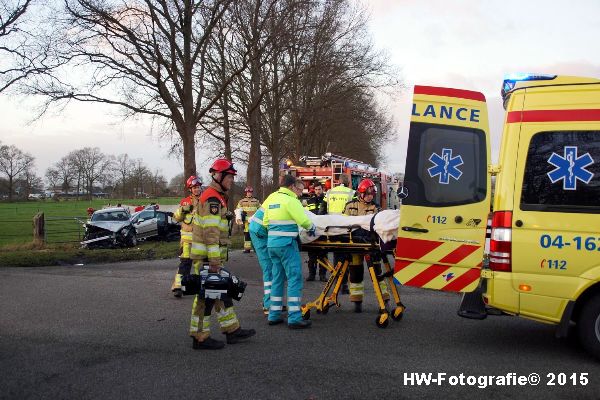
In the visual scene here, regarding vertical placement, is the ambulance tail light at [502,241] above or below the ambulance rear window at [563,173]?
below

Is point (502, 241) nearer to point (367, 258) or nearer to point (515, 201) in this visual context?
point (515, 201)

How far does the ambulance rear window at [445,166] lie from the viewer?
18.7 feet

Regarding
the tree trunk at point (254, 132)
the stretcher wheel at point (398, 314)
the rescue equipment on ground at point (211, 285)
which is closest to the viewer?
the rescue equipment on ground at point (211, 285)

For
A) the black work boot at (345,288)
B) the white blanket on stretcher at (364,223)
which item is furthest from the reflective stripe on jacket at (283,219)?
the black work boot at (345,288)

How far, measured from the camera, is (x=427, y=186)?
5.77m

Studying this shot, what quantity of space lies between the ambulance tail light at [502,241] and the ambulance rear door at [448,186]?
0.72 ft

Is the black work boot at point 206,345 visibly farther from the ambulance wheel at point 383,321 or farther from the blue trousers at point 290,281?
the ambulance wheel at point 383,321

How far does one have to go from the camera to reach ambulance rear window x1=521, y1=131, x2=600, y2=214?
5.32m

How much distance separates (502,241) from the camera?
5.43 meters

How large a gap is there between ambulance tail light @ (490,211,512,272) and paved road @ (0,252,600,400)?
3.13 ft

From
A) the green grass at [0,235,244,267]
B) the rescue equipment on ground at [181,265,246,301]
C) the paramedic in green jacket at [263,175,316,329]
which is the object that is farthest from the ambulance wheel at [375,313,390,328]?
the green grass at [0,235,244,267]

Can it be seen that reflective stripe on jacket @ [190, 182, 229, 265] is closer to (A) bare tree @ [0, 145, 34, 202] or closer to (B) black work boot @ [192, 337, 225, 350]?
(B) black work boot @ [192, 337, 225, 350]

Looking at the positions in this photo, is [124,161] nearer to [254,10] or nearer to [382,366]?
[254,10]

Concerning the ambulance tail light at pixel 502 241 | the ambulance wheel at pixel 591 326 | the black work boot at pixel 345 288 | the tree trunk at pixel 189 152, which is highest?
the tree trunk at pixel 189 152
